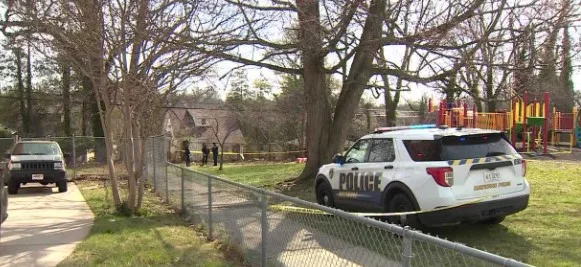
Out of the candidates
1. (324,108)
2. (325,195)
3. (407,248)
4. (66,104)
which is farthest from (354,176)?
(66,104)

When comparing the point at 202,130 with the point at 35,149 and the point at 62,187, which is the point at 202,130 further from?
the point at 62,187

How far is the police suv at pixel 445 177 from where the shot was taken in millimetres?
7129

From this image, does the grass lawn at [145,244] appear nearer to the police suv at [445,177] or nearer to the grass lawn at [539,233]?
the police suv at [445,177]

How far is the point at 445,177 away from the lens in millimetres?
7121

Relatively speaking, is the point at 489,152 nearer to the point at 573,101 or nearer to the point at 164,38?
the point at 164,38

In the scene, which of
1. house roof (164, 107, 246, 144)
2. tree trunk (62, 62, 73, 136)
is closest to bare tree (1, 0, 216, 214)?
tree trunk (62, 62, 73, 136)

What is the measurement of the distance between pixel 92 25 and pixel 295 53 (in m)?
5.63

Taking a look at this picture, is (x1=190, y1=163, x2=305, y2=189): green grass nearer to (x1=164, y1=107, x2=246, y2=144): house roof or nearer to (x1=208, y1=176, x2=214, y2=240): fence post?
(x1=208, y1=176, x2=214, y2=240): fence post

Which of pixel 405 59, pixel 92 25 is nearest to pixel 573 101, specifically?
pixel 405 59

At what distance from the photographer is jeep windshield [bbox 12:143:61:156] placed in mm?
15531

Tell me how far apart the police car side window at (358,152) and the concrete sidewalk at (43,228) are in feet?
14.8

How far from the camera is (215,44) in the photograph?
11.6 meters

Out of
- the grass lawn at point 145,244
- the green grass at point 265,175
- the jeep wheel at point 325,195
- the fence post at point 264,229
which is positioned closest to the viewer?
the fence post at point 264,229

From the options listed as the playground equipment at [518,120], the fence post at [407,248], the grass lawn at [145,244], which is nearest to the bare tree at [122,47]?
the grass lawn at [145,244]
